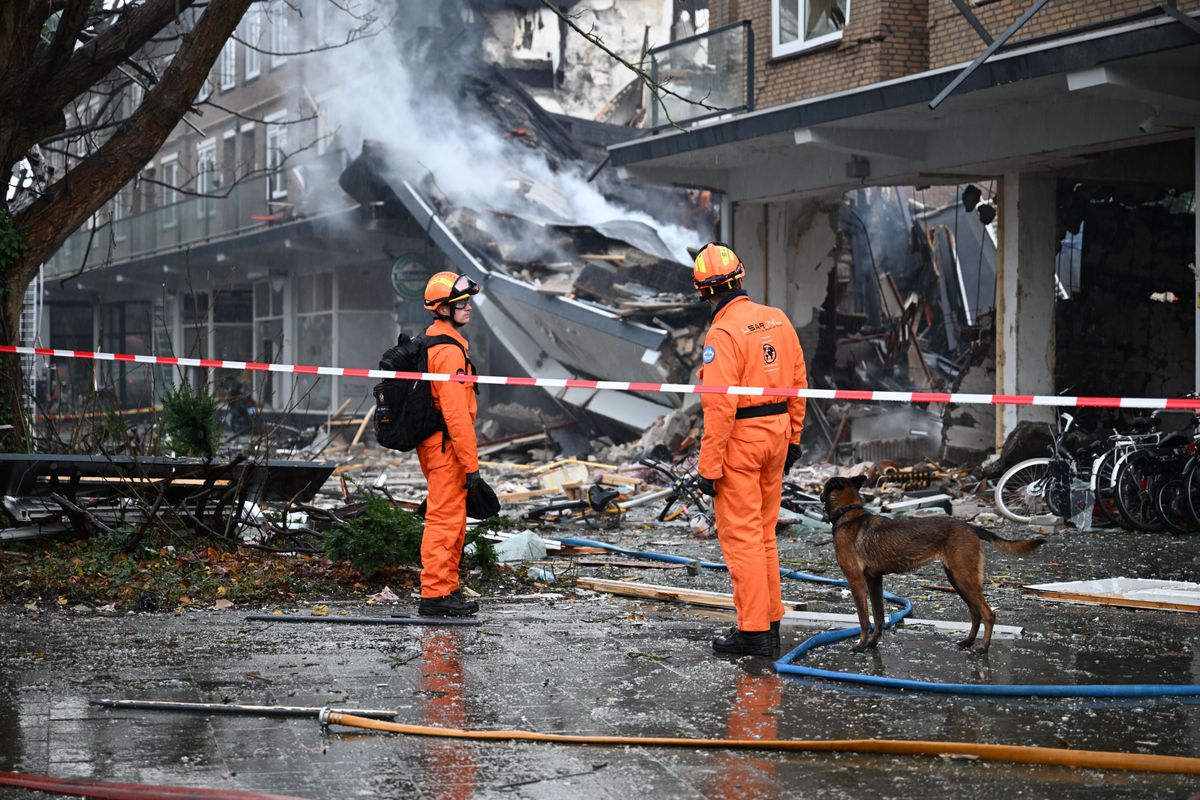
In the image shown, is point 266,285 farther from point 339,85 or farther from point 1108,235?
point 1108,235

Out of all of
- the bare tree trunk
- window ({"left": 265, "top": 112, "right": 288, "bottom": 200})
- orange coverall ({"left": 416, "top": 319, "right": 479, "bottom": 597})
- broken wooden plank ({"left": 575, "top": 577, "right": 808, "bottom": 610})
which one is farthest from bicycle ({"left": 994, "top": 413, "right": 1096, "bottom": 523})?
window ({"left": 265, "top": 112, "right": 288, "bottom": 200})

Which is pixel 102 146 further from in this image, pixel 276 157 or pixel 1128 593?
pixel 276 157

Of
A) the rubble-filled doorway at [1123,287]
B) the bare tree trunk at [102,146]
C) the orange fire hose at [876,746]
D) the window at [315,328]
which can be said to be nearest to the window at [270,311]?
the window at [315,328]

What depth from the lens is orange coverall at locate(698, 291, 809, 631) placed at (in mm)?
6582

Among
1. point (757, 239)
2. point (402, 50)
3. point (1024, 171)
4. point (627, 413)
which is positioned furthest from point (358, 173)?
point (1024, 171)

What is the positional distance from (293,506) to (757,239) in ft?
41.4

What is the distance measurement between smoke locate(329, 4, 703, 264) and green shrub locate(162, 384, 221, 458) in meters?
15.9

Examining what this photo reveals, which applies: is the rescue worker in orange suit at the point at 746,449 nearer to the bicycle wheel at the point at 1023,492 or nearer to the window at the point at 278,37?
the bicycle wheel at the point at 1023,492

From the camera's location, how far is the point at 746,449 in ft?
21.7

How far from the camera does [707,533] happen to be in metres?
12.8

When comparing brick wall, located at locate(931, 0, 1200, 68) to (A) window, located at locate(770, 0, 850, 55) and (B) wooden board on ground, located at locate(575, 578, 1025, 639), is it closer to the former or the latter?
(A) window, located at locate(770, 0, 850, 55)

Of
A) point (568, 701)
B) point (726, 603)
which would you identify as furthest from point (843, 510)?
point (568, 701)

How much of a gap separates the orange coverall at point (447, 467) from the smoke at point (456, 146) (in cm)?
1828

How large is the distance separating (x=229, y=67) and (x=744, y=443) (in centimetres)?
3808
